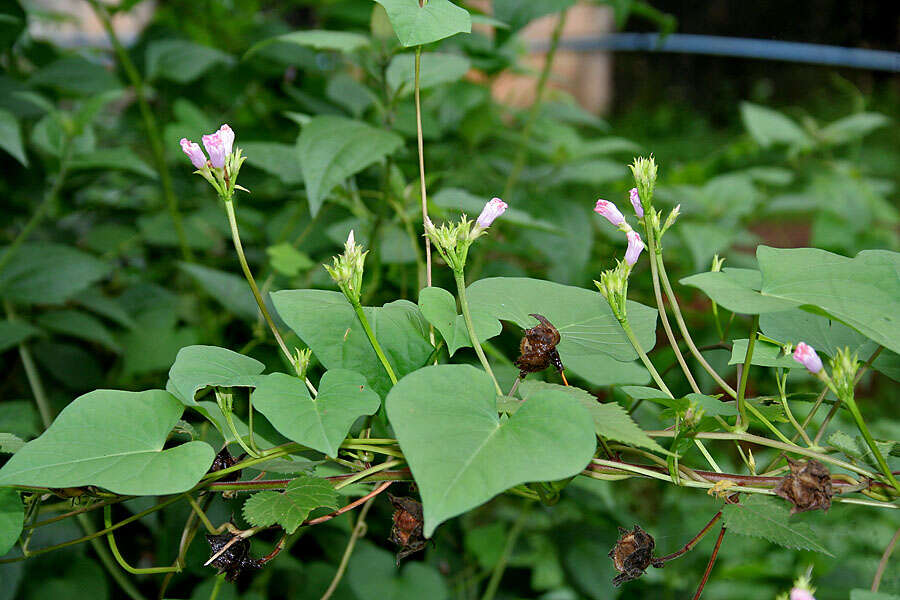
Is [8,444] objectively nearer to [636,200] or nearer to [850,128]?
[636,200]

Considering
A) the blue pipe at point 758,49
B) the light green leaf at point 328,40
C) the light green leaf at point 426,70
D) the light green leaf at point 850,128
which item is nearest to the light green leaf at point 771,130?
the light green leaf at point 850,128

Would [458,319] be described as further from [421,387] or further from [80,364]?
[80,364]

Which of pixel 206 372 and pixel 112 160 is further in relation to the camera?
pixel 112 160

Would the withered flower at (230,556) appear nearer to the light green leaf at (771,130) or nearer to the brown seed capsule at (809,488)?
the brown seed capsule at (809,488)

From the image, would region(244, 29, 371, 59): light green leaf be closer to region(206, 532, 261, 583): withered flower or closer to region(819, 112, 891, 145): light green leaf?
region(206, 532, 261, 583): withered flower

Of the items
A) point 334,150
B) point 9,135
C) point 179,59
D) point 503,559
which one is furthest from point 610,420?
point 179,59
